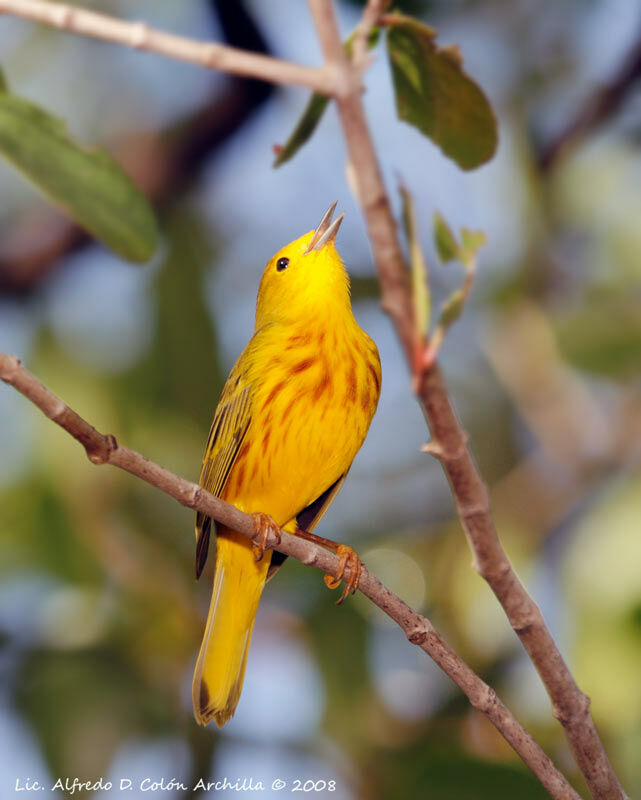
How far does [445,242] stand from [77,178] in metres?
0.90

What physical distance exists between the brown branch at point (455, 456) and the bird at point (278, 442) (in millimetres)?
1317

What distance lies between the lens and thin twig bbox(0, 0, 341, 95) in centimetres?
123

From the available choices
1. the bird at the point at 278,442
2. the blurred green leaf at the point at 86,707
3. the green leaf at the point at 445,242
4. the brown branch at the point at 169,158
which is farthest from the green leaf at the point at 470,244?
the brown branch at the point at 169,158

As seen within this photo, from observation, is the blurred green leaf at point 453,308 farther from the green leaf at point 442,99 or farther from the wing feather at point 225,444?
the wing feather at point 225,444

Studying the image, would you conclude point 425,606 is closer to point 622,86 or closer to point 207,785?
point 207,785

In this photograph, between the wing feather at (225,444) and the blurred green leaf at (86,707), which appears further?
the blurred green leaf at (86,707)

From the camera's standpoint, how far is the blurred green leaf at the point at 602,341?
3783 mm

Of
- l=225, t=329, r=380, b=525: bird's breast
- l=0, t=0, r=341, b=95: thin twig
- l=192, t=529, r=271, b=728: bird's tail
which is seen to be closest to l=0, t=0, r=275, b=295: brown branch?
l=225, t=329, r=380, b=525: bird's breast

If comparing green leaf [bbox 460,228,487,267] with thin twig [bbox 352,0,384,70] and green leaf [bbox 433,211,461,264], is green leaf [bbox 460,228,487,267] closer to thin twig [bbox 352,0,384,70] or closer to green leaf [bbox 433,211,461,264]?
green leaf [bbox 433,211,461,264]

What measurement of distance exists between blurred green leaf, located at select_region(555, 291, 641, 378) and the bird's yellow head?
821 millimetres

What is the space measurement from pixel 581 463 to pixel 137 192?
8.49ft

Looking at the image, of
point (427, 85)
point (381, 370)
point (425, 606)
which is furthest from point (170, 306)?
point (427, 85)

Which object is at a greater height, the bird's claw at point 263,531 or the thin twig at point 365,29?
the bird's claw at point 263,531

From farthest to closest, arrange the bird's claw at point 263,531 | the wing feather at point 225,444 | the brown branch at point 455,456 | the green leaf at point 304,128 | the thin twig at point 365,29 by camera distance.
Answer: the wing feather at point 225,444
the bird's claw at point 263,531
the green leaf at point 304,128
the thin twig at point 365,29
the brown branch at point 455,456
